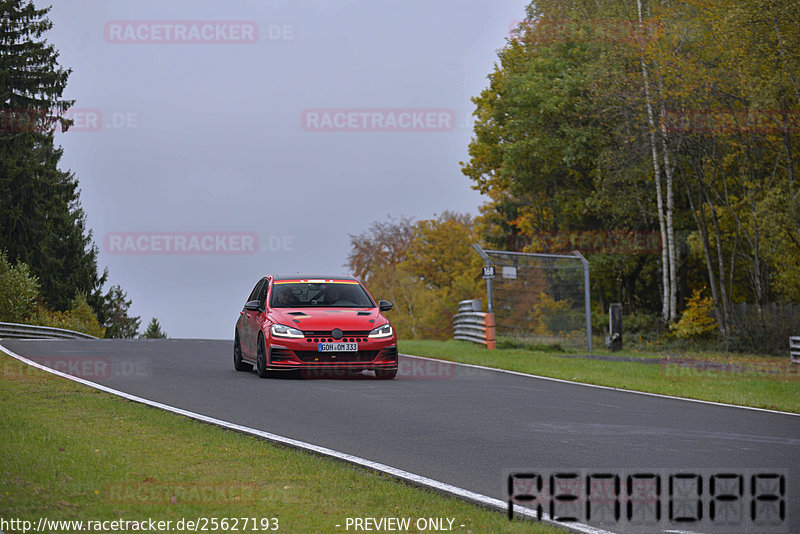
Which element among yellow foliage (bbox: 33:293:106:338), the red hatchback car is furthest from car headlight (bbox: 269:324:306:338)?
yellow foliage (bbox: 33:293:106:338)

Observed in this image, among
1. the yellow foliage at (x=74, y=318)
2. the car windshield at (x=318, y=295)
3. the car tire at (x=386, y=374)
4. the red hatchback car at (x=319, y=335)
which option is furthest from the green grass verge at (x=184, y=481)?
the yellow foliage at (x=74, y=318)

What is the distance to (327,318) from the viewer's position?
52.4 ft

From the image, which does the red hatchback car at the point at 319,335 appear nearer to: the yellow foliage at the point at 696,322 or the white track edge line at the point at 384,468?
the white track edge line at the point at 384,468

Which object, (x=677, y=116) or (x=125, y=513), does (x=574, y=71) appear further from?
(x=125, y=513)

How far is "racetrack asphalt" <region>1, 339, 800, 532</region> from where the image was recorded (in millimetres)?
8375

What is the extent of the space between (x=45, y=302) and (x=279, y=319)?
46727 millimetres

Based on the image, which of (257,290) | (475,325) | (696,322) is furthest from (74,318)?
(257,290)

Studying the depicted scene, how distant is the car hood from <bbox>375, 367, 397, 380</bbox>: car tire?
80cm

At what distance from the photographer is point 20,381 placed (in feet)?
45.8

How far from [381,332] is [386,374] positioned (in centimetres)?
94

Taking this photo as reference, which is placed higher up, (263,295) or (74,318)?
(263,295)

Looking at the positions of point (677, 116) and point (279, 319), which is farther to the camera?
point (677, 116)

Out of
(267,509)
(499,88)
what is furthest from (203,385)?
(499,88)

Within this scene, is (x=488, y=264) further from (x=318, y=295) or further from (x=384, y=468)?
(x=384, y=468)
